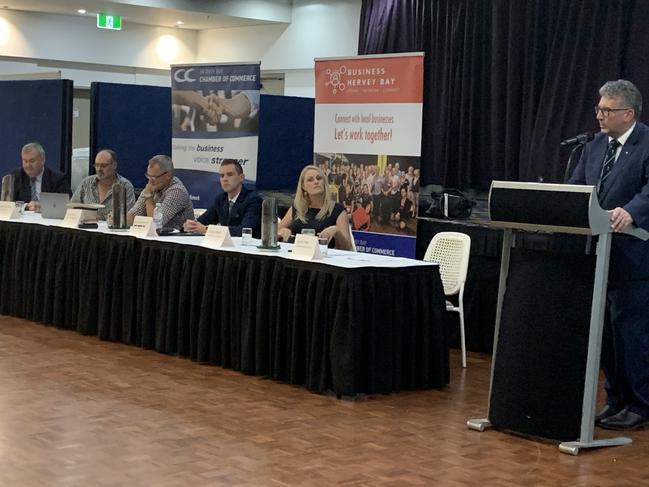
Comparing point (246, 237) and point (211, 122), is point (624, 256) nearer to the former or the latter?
point (246, 237)

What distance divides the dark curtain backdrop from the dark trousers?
3.11 m

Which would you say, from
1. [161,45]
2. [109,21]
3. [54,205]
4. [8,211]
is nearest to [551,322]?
[54,205]

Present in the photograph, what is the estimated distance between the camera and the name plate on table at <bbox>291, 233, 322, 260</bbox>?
4.95 meters

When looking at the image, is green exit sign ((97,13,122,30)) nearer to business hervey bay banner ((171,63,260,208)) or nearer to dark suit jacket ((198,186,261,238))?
business hervey bay banner ((171,63,260,208))

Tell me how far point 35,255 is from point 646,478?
4211 mm

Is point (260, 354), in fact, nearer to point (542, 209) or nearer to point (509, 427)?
point (509, 427)

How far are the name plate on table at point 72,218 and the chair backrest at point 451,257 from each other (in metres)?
2.20

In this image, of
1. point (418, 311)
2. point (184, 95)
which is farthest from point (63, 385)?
point (184, 95)

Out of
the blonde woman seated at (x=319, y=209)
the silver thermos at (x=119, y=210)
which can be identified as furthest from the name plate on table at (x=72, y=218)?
the blonde woman seated at (x=319, y=209)

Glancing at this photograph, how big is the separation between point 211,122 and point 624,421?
4.26 m

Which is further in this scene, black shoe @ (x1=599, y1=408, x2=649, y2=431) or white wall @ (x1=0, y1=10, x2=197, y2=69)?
white wall @ (x1=0, y1=10, x2=197, y2=69)

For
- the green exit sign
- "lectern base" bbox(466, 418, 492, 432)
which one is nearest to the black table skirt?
"lectern base" bbox(466, 418, 492, 432)

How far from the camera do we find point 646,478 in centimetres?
372

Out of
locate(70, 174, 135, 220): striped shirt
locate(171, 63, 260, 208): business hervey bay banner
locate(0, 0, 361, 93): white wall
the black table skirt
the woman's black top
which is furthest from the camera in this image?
locate(0, 0, 361, 93): white wall
